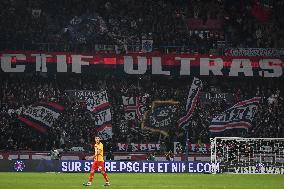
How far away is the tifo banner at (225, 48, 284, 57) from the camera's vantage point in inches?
1853

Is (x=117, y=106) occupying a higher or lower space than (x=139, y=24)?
lower

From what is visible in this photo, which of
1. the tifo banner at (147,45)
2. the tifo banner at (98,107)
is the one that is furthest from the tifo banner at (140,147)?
the tifo banner at (147,45)

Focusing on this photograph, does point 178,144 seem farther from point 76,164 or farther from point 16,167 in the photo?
point 16,167

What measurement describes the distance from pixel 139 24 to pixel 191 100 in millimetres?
6751

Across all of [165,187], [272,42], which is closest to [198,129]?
[272,42]

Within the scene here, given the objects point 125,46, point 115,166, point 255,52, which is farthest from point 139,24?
point 115,166

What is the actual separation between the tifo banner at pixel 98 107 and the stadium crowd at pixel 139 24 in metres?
3.22

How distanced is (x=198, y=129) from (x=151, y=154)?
481cm

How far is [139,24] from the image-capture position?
48.0 metres

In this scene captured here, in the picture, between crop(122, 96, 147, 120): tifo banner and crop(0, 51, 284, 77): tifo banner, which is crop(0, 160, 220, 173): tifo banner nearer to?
crop(122, 96, 147, 120): tifo banner

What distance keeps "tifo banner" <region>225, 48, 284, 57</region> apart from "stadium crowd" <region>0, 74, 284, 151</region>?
204cm

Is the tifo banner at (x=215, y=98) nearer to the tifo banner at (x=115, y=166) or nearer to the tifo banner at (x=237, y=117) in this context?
the tifo banner at (x=237, y=117)

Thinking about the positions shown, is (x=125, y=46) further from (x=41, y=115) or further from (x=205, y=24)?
(x=41, y=115)

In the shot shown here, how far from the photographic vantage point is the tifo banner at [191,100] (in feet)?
152
